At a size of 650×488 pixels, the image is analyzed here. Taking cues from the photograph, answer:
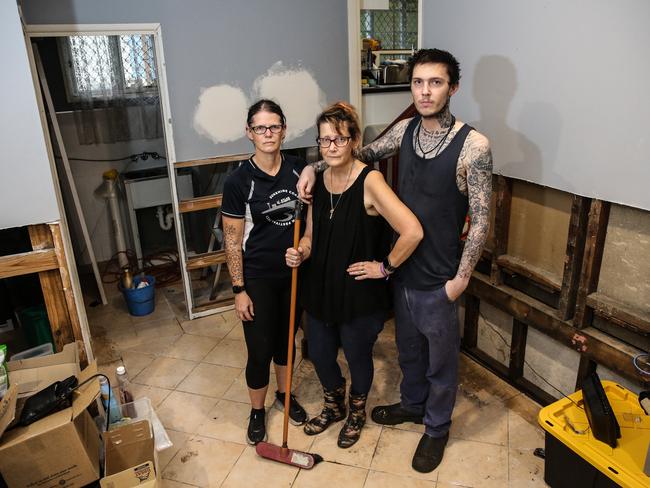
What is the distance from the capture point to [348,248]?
2137mm

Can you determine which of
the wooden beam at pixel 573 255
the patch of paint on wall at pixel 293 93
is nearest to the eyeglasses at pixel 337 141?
the wooden beam at pixel 573 255

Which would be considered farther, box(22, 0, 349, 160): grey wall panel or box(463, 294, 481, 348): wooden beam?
box(22, 0, 349, 160): grey wall panel

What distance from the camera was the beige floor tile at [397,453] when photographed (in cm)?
235

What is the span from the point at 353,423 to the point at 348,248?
3.01 feet

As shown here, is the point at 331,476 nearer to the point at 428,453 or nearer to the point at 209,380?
the point at 428,453

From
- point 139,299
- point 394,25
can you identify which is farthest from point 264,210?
point 394,25

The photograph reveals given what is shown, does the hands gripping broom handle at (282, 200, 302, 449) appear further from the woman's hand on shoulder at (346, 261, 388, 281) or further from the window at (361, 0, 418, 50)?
the window at (361, 0, 418, 50)

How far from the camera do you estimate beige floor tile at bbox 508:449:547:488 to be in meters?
2.25

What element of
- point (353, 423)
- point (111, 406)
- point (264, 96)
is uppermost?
point (264, 96)

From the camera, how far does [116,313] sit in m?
3.97

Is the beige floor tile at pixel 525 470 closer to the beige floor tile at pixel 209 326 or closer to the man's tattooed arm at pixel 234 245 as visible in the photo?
the man's tattooed arm at pixel 234 245

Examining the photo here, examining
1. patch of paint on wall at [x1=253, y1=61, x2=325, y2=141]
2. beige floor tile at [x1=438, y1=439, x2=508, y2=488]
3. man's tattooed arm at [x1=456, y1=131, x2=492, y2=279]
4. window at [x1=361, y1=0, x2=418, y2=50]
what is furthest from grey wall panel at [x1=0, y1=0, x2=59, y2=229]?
window at [x1=361, y1=0, x2=418, y2=50]

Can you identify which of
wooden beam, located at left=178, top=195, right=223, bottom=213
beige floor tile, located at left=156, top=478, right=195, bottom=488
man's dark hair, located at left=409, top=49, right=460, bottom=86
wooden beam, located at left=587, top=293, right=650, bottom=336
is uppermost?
man's dark hair, located at left=409, top=49, right=460, bottom=86

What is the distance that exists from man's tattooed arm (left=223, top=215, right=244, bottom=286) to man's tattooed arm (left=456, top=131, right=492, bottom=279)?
36.4 inches
